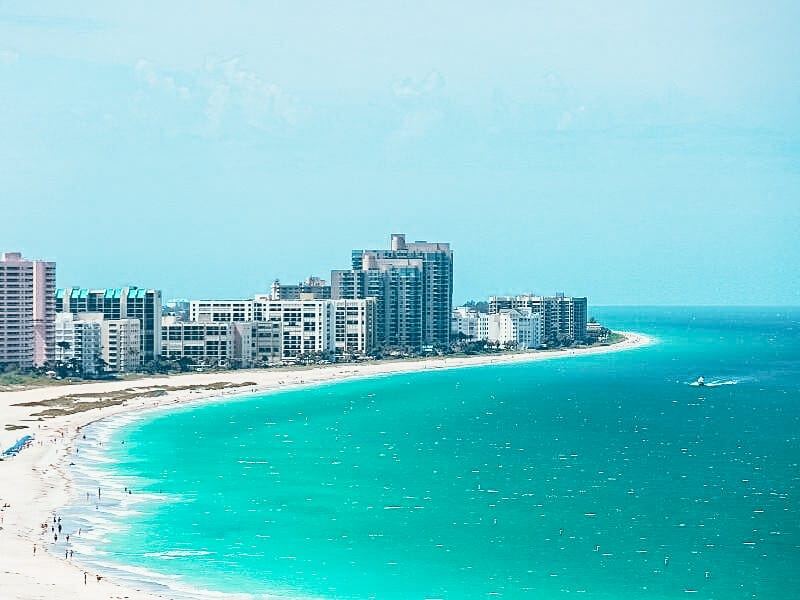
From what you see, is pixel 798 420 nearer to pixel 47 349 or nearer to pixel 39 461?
pixel 39 461

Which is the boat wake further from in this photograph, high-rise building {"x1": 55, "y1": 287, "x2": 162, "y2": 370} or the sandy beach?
high-rise building {"x1": 55, "y1": 287, "x2": 162, "y2": 370}

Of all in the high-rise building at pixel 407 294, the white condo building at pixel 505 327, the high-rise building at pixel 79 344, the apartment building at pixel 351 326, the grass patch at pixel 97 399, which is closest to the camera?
the grass patch at pixel 97 399

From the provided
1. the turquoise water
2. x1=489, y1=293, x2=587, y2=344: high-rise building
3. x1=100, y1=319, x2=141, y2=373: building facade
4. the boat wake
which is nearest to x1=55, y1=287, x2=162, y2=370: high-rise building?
x1=100, y1=319, x2=141, y2=373: building facade

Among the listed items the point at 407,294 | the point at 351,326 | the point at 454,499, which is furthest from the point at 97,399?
the point at 407,294

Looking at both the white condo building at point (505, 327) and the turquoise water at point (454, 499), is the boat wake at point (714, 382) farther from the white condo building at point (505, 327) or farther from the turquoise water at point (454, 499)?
the white condo building at point (505, 327)

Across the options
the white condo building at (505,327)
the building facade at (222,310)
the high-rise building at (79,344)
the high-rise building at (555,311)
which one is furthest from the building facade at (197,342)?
the high-rise building at (555,311)
